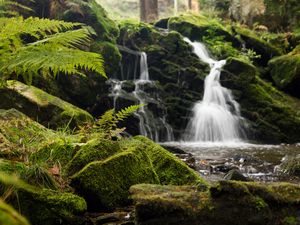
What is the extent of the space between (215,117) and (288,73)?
3406 mm

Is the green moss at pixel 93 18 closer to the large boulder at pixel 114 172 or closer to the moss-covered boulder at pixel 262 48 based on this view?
the moss-covered boulder at pixel 262 48

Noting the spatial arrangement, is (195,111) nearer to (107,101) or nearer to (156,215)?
(107,101)

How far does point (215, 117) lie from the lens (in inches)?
476

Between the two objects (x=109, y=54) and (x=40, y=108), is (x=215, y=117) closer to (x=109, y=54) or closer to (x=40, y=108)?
(x=109, y=54)

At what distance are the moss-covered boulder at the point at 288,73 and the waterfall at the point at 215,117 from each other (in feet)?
7.09

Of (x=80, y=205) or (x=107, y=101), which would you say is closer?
(x=80, y=205)

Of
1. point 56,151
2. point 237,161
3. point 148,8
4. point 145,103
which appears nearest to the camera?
point 56,151

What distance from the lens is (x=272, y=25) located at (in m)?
18.1

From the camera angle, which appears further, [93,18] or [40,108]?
[93,18]

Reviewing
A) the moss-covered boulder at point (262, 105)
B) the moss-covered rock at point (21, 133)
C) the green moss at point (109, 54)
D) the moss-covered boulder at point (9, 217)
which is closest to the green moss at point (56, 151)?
the moss-covered rock at point (21, 133)

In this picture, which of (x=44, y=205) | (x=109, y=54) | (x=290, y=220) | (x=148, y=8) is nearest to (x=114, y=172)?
(x=44, y=205)

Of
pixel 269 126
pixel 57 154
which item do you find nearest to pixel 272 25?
pixel 269 126

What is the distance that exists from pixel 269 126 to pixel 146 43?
18.5 feet

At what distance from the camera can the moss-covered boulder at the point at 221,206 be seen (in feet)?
8.61
